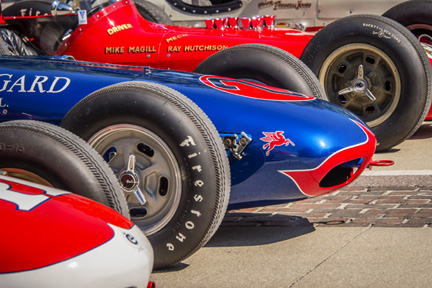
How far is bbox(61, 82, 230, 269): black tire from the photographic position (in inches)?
157

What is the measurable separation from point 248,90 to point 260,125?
461mm

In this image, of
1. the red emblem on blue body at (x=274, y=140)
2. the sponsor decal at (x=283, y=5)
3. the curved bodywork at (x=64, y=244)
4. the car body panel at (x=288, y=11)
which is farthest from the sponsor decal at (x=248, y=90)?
the sponsor decal at (x=283, y=5)

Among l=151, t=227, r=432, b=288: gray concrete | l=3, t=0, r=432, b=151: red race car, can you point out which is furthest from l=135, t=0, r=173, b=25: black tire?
l=151, t=227, r=432, b=288: gray concrete

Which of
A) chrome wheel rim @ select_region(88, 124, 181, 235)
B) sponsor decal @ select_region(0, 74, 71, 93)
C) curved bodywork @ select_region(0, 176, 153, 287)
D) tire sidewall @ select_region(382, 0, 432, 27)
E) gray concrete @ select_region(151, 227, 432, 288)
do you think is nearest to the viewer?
curved bodywork @ select_region(0, 176, 153, 287)

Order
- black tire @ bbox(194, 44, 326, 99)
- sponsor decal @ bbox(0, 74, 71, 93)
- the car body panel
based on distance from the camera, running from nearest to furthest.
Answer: sponsor decal @ bbox(0, 74, 71, 93) → black tire @ bbox(194, 44, 326, 99) → the car body panel

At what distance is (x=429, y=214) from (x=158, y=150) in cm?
192

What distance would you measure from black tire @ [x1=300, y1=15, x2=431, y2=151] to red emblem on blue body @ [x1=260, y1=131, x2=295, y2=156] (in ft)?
9.67

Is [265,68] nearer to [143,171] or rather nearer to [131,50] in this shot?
[143,171]

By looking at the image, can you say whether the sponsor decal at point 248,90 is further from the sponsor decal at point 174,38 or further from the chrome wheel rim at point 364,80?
the sponsor decal at point 174,38

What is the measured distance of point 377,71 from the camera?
738 cm

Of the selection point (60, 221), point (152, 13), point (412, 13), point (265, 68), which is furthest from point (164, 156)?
point (412, 13)

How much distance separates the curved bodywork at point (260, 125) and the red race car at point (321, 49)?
80.0 inches

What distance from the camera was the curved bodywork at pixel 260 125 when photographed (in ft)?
14.6

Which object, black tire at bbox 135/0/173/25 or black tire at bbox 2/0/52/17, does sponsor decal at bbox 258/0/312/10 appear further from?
black tire at bbox 2/0/52/17
